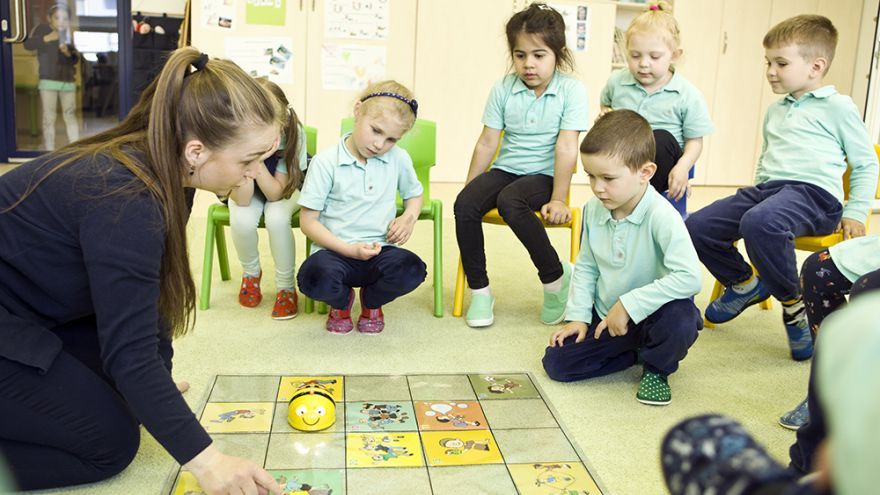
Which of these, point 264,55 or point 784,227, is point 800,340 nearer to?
point 784,227

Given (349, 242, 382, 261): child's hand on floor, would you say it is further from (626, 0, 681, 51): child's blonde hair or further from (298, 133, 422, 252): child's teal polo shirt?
(626, 0, 681, 51): child's blonde hair

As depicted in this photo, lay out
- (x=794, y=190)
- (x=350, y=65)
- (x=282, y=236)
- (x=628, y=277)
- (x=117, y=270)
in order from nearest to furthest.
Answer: (x=117, y=270)
(x=628, y=277)
(x=794, y=190)
(x=282, y=236)
(x=350, y=65)

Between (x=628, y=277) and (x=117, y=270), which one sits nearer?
(x=117, y=270)

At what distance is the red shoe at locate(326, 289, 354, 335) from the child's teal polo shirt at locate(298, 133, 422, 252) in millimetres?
183

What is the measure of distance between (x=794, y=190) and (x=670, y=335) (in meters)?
0.63

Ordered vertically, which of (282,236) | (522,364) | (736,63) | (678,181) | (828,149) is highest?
(736,63)

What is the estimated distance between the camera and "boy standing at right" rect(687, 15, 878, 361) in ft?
7.00

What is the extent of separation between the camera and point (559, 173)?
2457 millimetres

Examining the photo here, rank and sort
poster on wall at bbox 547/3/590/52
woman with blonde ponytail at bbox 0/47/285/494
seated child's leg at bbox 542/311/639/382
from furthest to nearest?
poster on wall at bbox 547/3/590/52 < seated child's leg at bbox 542/311/639/382 < woman with blonde ponytail at bbox 0/47/285/494

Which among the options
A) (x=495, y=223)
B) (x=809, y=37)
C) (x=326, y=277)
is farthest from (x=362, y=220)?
(x=809, y=37)

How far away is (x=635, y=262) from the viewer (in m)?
1.99

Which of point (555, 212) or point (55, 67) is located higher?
point (55, 67)

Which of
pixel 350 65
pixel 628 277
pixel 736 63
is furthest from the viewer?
pixel 736 63

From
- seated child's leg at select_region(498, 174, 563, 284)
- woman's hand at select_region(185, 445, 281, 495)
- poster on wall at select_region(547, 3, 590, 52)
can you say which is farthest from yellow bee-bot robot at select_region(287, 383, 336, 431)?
poster on wall at select_region(547, 3, 590, 52)
